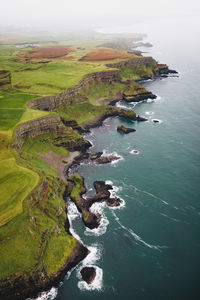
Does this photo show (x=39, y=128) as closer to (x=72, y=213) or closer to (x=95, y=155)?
(x=95, y=155)

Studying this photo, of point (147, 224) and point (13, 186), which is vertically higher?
point (13, 186)

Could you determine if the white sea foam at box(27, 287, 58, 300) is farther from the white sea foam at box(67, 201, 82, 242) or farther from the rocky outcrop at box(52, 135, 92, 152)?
the rocky outcrop at box(52, 135, 92, 152)

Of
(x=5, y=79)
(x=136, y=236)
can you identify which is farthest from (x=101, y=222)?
(x=5, y=79)

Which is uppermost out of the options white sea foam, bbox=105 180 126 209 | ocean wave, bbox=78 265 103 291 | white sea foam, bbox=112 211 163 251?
white sea foam, bbox=105 180 126 209

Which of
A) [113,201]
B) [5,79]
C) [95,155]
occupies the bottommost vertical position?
[113,201]

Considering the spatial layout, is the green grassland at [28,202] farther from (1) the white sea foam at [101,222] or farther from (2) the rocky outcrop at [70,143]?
(1) the white sea foam at [101,222]

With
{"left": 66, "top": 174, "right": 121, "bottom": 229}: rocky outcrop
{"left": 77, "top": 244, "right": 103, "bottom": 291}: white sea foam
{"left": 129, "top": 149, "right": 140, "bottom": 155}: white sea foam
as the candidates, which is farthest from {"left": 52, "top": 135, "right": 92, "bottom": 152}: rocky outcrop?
{"left": 77, "top": 244, "right": 103, "bottom": 291}: white sea foam

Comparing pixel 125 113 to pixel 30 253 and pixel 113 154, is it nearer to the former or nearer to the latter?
pixel 113 154
